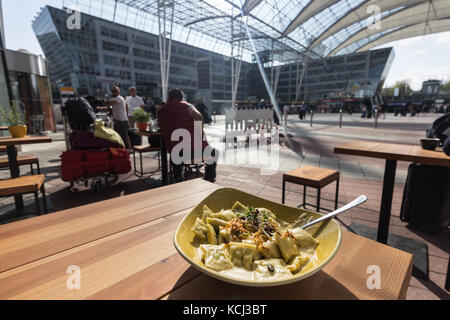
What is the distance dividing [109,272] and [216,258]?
0.29 m

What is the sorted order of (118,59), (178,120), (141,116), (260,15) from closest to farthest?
(178,120) → (141,116) → (260,15) → (118,59)

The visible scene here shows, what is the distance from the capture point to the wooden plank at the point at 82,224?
27.1 inches

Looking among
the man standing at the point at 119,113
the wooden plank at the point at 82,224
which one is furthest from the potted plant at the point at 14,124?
the wooden plank at the point at 82,224

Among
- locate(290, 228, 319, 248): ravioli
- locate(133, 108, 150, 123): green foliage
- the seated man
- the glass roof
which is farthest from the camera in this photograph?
the glass roof

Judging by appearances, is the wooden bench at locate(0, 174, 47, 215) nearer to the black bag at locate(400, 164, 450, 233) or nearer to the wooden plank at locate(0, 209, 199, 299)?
the wooden plank at locate(0, 209, 199, 299)

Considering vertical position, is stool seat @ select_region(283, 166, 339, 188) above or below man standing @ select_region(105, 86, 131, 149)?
below

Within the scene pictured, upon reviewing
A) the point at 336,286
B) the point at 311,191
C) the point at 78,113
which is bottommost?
the point at 311,191

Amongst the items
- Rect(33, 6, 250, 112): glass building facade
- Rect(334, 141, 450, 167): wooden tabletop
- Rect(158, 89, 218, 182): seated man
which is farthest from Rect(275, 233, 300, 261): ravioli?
Rect(33, 6, 250, 112): glass building facade

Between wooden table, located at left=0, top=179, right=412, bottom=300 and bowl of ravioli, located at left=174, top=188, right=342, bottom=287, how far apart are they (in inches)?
1.9

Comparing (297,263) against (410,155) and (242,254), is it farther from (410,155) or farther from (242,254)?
(410,155)

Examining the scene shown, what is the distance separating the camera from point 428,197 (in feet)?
7.70

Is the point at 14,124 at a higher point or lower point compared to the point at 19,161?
higher

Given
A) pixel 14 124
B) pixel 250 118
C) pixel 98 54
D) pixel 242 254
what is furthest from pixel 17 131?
pixel 98 54

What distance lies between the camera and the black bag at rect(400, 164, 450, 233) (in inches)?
89.9
